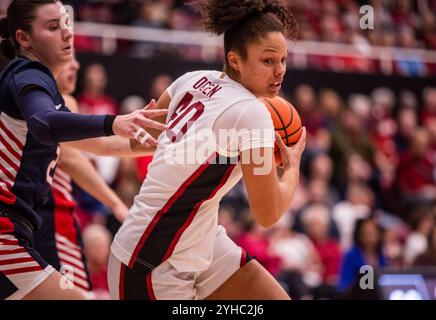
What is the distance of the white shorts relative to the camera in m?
3.30

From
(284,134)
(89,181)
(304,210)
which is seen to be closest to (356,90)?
(304,210)

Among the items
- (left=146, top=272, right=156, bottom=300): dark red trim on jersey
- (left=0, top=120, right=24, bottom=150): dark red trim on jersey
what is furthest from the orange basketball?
(left=0, top=120, right=24, bottom=150): dark red trim on jersey

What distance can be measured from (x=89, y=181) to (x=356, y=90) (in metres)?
7.73

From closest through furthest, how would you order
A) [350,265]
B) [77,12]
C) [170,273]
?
[170,273] < [350,265] < [77,12]

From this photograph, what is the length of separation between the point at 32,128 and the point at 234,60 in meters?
0.90

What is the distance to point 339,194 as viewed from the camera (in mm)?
10352

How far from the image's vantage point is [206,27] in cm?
345

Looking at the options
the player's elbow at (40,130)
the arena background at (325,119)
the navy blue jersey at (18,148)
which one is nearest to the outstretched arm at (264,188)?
the player's elbow at (40,130)

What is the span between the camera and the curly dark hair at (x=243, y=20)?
330cm

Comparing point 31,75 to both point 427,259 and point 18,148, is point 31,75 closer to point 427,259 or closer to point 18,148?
point 18,148

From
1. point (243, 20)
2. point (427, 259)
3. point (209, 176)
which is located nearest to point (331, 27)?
point (427, 259)

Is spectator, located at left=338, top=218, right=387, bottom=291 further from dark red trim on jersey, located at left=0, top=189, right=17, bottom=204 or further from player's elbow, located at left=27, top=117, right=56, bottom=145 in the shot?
player's elbow, located at left=27, top=117, right=56, bottom=145

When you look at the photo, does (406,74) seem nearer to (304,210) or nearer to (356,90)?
(356,90)

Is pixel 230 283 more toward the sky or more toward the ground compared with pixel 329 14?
more toward the ground
